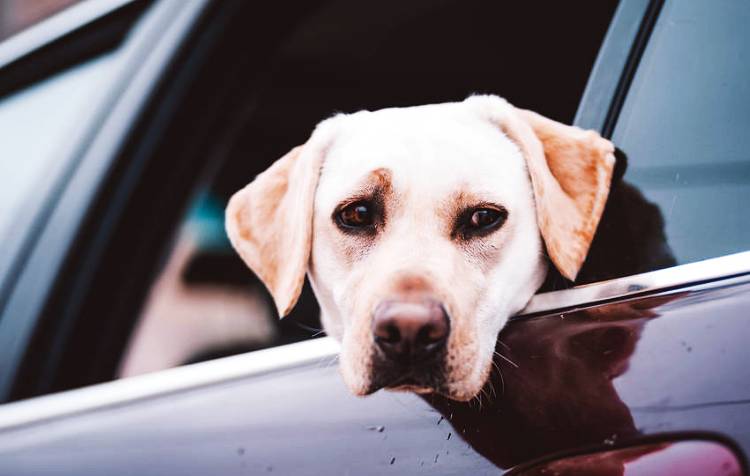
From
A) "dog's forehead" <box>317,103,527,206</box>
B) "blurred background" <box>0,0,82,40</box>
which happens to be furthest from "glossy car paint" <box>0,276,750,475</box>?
"blurred background" <box>0,0,82,40</box>

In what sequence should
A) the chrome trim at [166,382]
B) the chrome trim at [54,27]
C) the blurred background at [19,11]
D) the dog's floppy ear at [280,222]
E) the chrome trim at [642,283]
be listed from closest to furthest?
the chrome trim at [642,283]
the chrome trim at [166,382]
the dog's floppy ear at [280,222]
the chrome trim at [54,27]
the blurred background at [19,11]

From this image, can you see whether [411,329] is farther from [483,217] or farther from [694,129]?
[694,129]

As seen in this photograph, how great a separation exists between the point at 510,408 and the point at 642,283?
13.0 inches

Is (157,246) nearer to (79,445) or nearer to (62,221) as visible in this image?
(62,221)

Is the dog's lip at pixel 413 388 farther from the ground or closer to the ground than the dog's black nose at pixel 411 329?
closer to the ground

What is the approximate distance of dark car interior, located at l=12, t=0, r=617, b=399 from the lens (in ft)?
7.54

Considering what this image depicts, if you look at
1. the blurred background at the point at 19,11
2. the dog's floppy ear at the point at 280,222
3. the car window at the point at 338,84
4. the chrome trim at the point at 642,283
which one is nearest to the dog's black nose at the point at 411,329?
the chrome trim at the point at 642,283

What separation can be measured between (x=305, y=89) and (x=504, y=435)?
379 centimetres

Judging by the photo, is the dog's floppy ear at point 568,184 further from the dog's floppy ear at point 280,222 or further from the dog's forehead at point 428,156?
the dog's floppy ear at point 280,222

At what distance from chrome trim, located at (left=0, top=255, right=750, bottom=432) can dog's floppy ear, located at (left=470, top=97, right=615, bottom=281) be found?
3.1 inches

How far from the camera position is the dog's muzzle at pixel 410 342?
1.27m

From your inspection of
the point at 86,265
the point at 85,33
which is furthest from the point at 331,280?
the point at 85,33

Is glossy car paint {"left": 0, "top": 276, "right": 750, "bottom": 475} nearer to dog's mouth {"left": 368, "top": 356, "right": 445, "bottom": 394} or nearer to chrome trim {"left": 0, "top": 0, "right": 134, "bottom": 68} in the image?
dog's mouth {"left": 368, "top": 356, "right": 445, "bottom": 394}

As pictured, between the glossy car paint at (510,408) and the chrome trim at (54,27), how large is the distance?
153 cm
